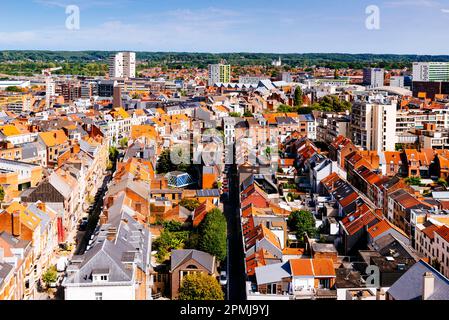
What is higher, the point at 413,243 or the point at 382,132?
the point at 382,132

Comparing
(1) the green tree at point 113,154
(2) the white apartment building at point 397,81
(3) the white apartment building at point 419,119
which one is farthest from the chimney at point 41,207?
(2) the white apartment building at point 397,81

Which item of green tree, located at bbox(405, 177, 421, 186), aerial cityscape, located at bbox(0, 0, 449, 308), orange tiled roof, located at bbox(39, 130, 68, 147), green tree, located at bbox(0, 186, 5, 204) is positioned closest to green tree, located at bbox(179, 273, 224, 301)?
aerial cityscape, located at bbox(0, 0, 449, 308)

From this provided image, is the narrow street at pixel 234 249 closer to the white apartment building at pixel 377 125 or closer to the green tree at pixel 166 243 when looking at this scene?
the green tree at pixel 166 243

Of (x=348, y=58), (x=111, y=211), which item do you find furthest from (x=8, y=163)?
(x=348, y=58)

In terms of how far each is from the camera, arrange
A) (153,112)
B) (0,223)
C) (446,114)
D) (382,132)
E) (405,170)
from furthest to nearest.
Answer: (153,112) → (446,114) → (382,132) → (405,170) → (0,223)

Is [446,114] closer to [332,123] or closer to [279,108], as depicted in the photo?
[332,123]

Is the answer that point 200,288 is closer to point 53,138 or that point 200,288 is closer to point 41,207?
point 41,207
